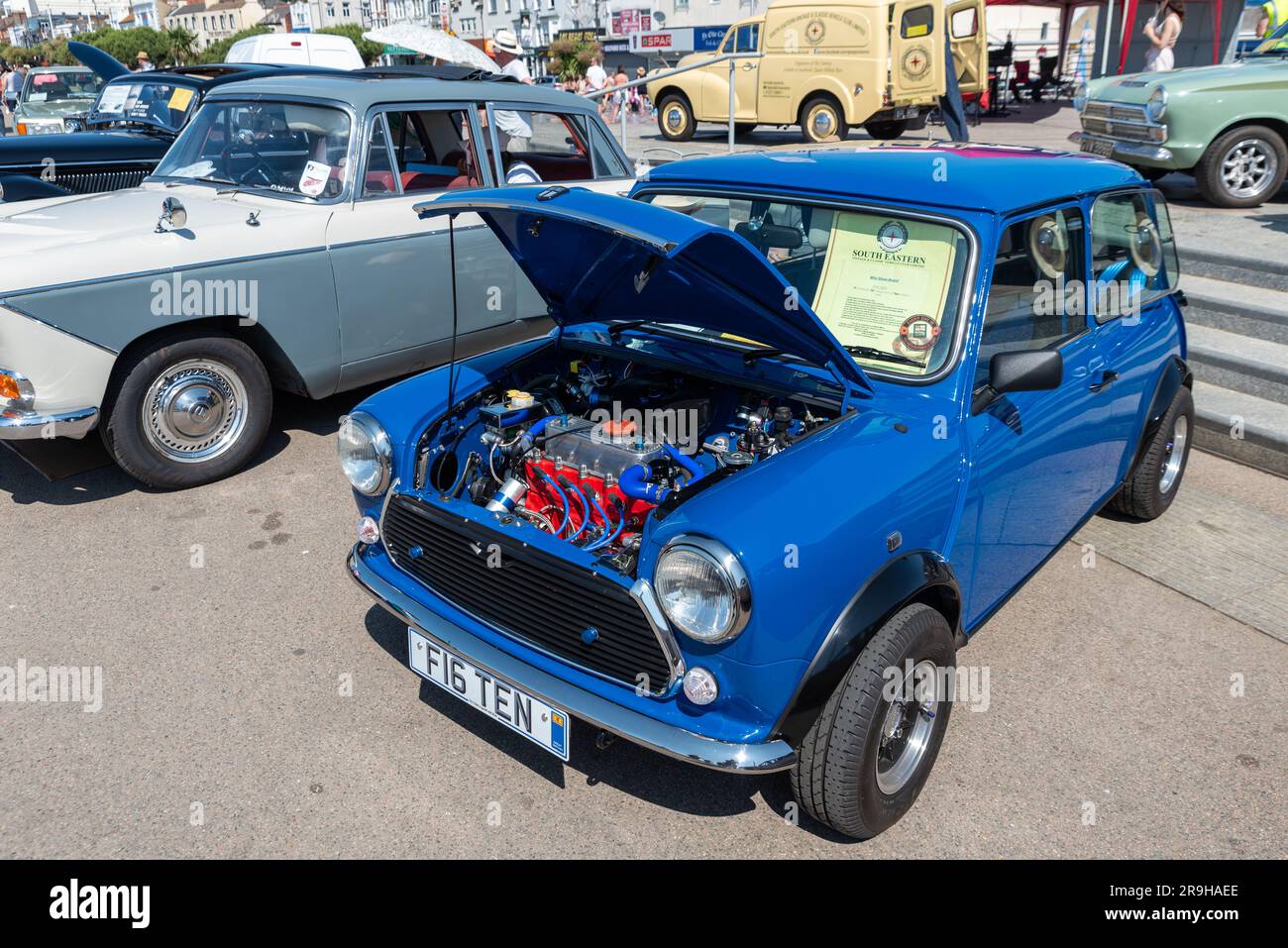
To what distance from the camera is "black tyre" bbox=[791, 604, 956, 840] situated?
248 cm

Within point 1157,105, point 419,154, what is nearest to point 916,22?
point 1157,105

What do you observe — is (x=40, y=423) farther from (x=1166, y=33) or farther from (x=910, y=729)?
(x=1166, y=33)

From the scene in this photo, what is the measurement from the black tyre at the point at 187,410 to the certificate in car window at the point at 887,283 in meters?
3.24

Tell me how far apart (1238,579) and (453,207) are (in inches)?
148

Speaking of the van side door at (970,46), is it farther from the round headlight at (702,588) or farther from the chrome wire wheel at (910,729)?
the round headlight at (702,588)

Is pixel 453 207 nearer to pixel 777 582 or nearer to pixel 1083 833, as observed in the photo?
pixel 777 582

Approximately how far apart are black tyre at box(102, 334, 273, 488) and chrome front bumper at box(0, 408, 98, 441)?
174 mm

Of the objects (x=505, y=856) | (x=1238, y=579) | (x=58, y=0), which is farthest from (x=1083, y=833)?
(x=58, y=0)

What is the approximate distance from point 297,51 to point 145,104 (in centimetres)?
456

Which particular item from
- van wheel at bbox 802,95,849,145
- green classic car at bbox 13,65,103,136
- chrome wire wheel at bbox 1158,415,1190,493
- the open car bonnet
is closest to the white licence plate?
the open car bonnet

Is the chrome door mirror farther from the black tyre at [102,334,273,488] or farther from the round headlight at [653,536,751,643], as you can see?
the round headlight at [653,536,751,643]

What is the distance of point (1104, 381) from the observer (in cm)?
363

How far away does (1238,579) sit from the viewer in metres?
4.23

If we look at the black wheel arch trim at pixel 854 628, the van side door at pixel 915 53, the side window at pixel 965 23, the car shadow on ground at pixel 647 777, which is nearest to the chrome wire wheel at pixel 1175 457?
the black wheel arch trim at pixel 854 628
